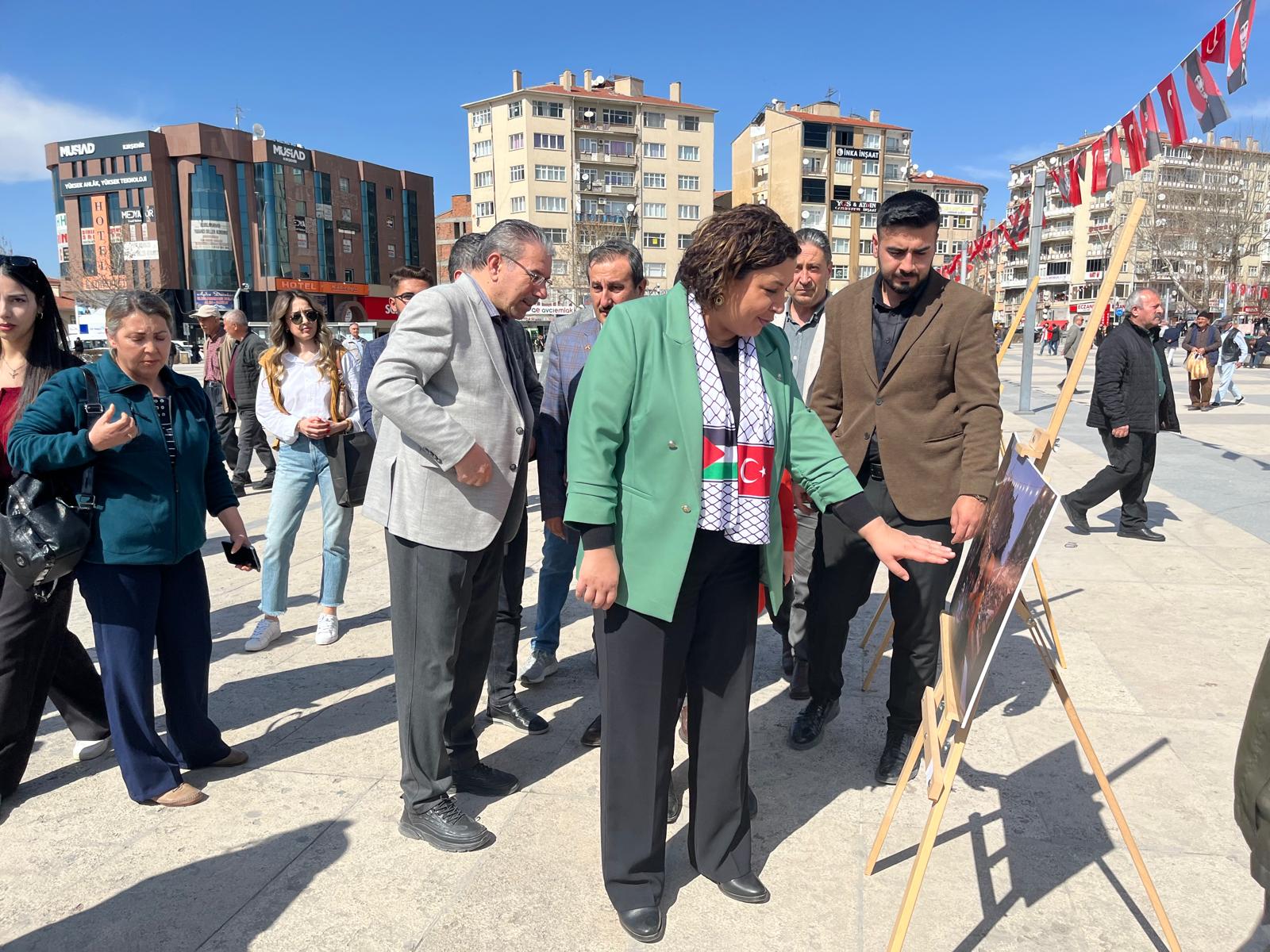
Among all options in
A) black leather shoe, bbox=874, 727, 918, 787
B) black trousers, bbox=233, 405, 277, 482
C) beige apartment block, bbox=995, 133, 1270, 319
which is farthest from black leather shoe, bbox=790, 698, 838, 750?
beige apartment block, bbox=995, 133, 1270, 319

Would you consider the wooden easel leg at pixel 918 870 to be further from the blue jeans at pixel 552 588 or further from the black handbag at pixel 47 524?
the black handbag at pixel 47 524

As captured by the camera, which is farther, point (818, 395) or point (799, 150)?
point (799, 150)

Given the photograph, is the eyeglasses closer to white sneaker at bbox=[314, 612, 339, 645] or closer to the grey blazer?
the grey blazer

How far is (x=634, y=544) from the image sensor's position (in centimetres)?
218

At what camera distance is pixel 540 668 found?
4047 millimetres

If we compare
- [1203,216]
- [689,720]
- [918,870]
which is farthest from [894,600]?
[1203,216]

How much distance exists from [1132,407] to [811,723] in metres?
4.80

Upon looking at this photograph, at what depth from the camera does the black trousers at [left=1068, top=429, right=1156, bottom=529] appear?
6578 millimetres

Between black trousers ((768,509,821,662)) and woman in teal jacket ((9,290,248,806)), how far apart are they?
2.52m

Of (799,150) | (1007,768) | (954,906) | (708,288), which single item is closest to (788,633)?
(1007,768)

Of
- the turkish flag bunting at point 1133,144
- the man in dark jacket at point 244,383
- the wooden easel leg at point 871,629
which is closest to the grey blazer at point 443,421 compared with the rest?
the wooden easel leg at point 871,629

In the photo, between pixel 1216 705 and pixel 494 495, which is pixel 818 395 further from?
pixel 1216 705

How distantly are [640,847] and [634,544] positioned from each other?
88cm

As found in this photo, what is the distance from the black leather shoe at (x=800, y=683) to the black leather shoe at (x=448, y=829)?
66.2 inches
